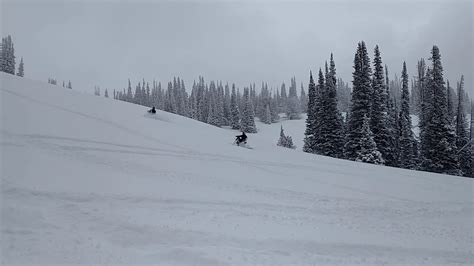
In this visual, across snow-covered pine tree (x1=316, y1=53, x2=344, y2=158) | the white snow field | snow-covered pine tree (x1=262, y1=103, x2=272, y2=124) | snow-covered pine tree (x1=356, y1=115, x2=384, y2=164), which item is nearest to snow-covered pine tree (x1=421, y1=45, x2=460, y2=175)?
snow-covered pine tree (x1=356, y1=115, x2=384, y2=164)

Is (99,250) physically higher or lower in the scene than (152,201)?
lower

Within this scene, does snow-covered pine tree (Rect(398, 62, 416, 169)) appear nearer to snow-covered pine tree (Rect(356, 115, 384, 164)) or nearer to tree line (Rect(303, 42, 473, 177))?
tree line (Rect(303, 42, 473, 177))

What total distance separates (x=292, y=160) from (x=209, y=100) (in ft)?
277

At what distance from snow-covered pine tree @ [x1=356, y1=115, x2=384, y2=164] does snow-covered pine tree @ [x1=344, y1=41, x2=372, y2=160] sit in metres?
0.40

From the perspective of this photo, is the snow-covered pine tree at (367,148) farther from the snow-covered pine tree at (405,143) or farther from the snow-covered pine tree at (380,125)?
the snow-covered pine tree at (405,143)

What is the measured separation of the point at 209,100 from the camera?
347 ft

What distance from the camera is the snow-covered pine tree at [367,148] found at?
3105 centimetres

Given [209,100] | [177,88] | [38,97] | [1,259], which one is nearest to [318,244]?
[1,259]

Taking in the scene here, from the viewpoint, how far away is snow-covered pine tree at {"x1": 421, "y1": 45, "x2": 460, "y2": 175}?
32.5 meters

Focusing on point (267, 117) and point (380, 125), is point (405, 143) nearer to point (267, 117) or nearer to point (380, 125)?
point (380, 125)

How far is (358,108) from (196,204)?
27.8m

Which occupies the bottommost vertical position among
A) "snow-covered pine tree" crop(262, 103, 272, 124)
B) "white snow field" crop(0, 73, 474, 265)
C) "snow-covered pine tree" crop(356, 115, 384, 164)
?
"white snow field" crop(0, 73, 474, 265)

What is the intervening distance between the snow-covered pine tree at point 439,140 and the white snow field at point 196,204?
1264 centimetres

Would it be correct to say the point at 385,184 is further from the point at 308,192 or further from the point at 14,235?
the point at 14,235
